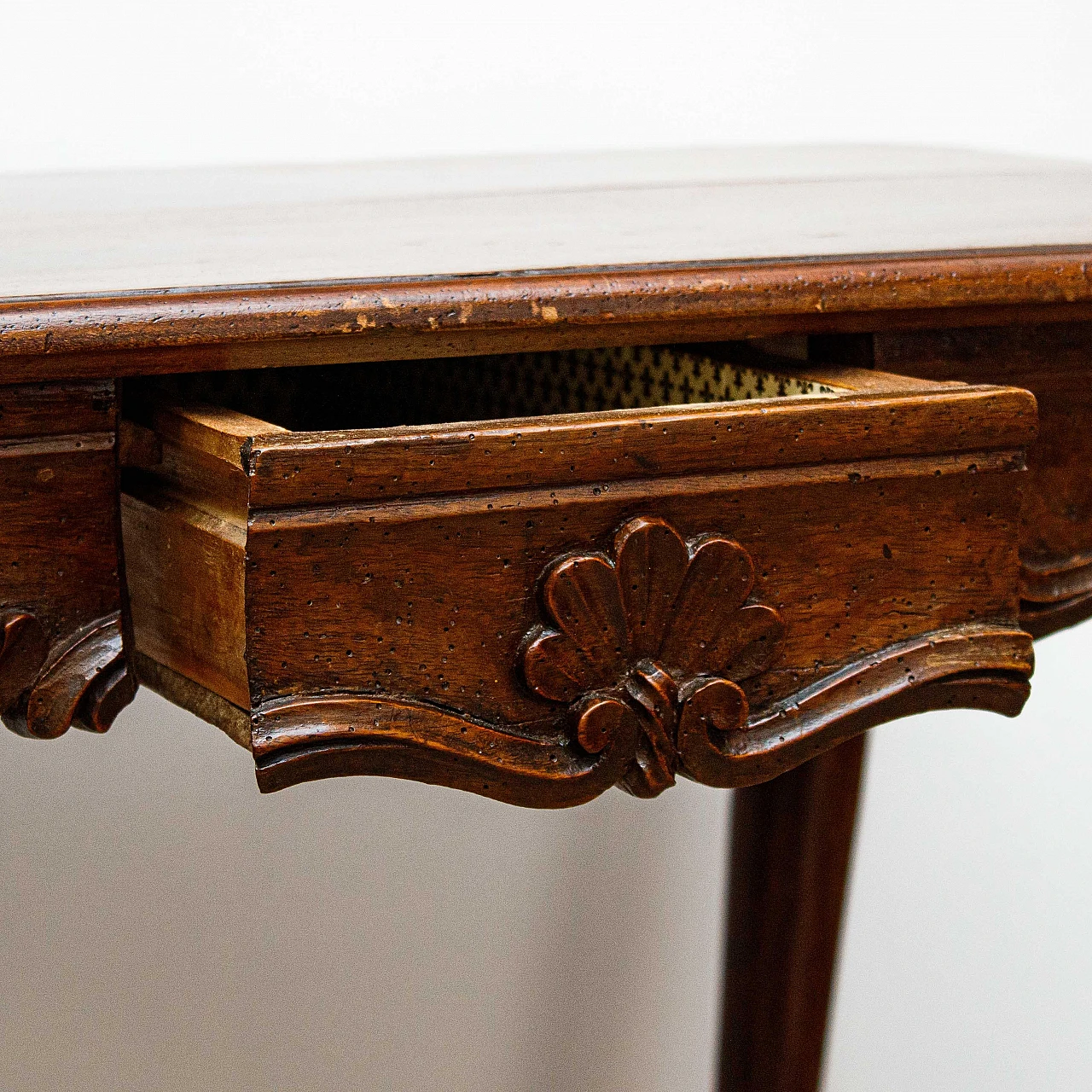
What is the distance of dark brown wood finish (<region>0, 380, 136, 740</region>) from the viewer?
1.56 ft

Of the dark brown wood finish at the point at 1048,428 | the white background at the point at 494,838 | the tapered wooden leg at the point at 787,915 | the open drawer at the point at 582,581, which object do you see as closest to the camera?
the open drawer at the point at 582,581

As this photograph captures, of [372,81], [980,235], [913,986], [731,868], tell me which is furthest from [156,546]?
[913,986]

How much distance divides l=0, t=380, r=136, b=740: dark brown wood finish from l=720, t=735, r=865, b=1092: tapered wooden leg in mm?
528

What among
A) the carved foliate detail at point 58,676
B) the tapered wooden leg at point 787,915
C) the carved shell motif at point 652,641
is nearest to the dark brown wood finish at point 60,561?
the carved foliate detail at point 58,676

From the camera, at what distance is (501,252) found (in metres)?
0.56

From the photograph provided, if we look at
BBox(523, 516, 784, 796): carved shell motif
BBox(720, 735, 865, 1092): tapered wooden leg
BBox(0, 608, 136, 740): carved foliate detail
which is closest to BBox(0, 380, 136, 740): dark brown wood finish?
BBox(0, 608, 136, 740): carved foliate detail

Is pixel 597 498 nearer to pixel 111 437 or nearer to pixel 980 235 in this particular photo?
pixel 111 437

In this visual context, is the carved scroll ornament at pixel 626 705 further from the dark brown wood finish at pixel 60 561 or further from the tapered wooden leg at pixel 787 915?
the tapered wooden leg at pixel 787 915

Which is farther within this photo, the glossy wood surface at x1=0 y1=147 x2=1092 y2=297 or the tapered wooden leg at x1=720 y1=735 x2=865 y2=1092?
the tapered wooden leg at x1=720 y1=735 x2=865 y2=1092

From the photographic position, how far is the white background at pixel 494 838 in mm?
1180

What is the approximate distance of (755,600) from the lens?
51 centimetres

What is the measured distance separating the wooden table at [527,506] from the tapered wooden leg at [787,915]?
0.38 meters

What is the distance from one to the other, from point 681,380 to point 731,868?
17.6 inches

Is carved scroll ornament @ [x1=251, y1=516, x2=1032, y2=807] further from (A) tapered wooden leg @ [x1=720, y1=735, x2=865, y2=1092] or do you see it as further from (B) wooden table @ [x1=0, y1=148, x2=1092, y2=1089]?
(A) tapered wooden leg @ [x1=720, y1=735, x2=865, y2=1092]
